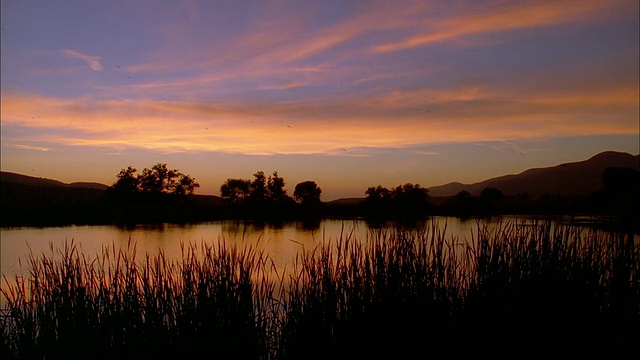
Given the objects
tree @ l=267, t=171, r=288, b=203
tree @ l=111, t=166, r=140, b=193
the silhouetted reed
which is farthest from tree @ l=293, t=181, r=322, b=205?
the silhouetted reed

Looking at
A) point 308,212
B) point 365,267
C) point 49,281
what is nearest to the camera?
point 49,281

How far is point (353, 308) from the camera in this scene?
5.76 metres

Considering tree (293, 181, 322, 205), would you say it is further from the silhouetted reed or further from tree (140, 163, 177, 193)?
the silhouetted reed

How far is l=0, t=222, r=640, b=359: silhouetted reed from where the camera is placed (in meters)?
5.36

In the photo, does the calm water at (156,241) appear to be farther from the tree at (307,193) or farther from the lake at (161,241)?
the tree at (307,193)

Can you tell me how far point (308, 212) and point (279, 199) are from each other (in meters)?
2.91

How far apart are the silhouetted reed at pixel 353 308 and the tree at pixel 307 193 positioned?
113 feet

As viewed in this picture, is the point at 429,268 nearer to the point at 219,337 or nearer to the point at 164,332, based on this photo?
the point at 219,337

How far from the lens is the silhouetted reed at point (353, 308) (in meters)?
5.36

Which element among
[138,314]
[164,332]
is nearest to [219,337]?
[164,332]

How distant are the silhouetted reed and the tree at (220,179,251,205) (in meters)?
39.7

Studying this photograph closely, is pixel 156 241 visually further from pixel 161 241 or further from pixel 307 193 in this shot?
pixel 307 193

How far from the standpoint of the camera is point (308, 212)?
137ft

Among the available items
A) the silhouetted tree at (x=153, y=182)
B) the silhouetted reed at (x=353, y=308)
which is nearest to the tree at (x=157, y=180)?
the silhouetted tree at (x=153, y=182)
